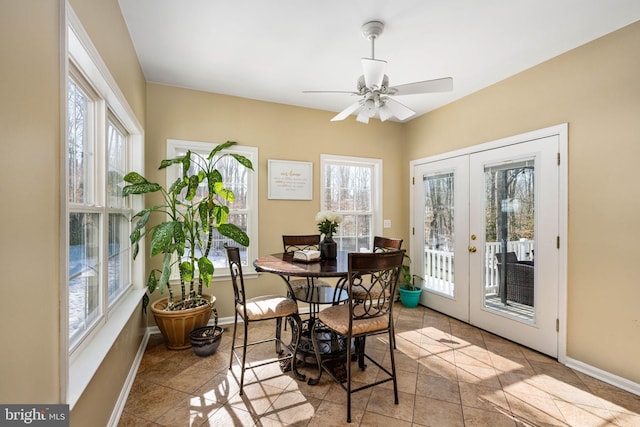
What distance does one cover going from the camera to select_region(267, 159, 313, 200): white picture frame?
3816mm

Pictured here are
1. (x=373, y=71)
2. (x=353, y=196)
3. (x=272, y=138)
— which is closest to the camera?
(x=373, y=71)

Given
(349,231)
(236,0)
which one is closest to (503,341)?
(349,231)

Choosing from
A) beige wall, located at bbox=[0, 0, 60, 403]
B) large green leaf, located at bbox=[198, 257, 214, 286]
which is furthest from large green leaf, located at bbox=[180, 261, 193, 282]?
beige wall, located at bbox=[0, 0, 60, 403]

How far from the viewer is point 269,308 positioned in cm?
238

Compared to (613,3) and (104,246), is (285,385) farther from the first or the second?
(613,3)

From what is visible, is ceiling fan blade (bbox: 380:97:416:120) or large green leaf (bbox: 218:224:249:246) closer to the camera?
ceiling fan blade (bbox: 380:97:416:120)

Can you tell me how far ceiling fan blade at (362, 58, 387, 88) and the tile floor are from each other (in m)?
2.34

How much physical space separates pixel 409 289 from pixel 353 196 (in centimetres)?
159

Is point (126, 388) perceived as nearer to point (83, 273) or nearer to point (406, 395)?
point (83, 273)

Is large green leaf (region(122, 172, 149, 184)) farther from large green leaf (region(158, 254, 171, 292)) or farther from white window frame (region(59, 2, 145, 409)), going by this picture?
large green leaf (region(158, 254, 171, 292))

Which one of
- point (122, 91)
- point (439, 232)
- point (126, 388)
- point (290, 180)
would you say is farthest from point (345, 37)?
point (126, 388)

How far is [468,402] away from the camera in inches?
82.2

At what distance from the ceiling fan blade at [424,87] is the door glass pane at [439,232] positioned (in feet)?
6.03

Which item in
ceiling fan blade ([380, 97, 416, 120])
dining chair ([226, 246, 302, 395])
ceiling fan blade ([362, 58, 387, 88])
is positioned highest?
ceiling fan blade ([362, 58, 387, 88])
